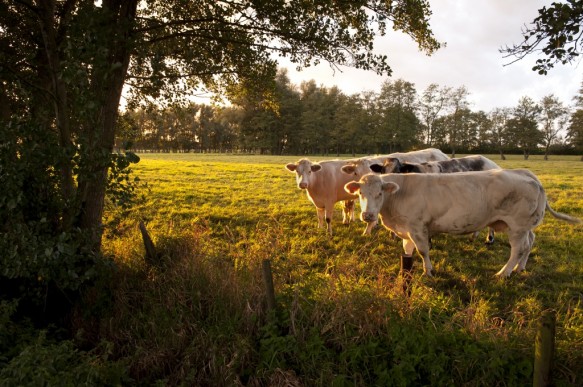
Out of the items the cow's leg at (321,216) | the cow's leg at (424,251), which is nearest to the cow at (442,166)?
the cow's leg at (321,216)

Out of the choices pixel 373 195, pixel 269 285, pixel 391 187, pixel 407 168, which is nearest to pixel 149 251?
pixel 269 285

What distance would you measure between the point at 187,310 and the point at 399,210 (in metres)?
4.34

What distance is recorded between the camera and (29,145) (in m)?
4.43

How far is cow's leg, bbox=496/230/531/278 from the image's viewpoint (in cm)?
621

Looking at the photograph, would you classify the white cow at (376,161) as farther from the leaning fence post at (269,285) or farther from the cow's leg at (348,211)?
the leaning fence post at (269,285)

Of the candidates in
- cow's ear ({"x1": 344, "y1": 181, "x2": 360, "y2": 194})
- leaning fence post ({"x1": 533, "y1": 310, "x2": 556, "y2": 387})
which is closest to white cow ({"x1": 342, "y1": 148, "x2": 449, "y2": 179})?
cow's ear ({"x1": 344, "y1": 181, "x2": 360, "y2": 194})

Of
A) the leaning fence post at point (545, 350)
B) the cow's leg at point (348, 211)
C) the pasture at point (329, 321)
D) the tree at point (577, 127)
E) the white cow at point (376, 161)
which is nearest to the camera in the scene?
the leaning fence post at point (545, 350)

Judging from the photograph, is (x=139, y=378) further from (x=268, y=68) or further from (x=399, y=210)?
(x=268, y=68)

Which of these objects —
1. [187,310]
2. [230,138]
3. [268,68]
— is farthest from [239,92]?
[230,138]

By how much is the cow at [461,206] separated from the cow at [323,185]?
3.21 metres

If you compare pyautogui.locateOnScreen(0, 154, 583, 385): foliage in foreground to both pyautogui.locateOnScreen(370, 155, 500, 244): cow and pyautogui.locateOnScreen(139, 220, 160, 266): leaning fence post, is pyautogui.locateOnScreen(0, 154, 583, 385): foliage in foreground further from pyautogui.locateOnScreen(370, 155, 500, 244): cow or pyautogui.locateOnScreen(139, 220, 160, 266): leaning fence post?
pyautogui.locateOnScreen(370, 155, 500, 244): cow

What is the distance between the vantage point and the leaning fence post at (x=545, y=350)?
263cm

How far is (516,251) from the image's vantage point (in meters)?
6.27

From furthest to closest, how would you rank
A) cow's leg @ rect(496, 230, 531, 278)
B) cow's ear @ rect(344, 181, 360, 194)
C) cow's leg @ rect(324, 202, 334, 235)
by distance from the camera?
cow's leg @ rect(324, 202, 334, 235), cow's ear @ rect(344, 181, 360, 194), cow's leg @ rect(496, 230, 531, 278)
